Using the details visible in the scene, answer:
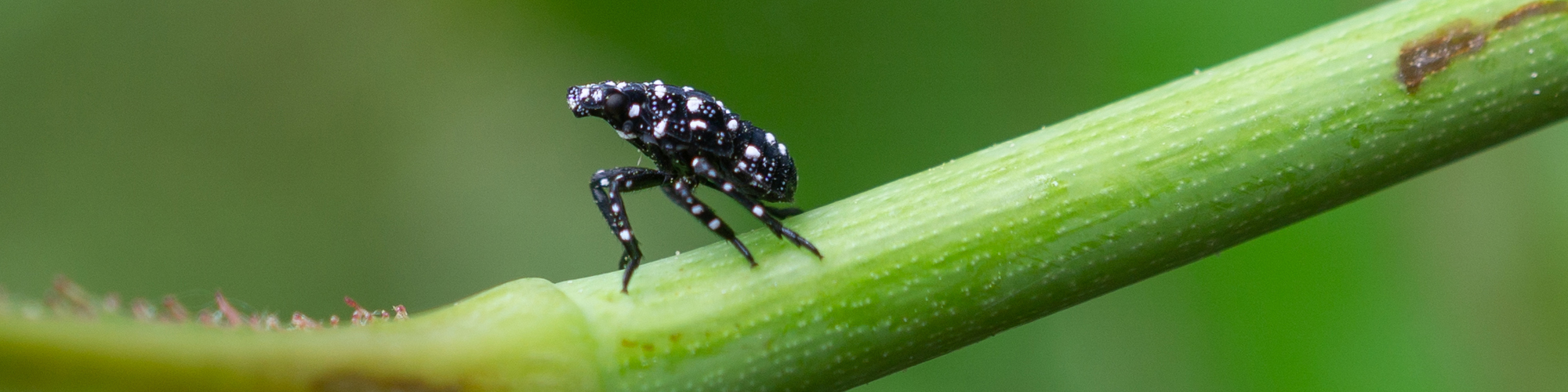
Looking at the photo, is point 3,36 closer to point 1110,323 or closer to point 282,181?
point 282,181

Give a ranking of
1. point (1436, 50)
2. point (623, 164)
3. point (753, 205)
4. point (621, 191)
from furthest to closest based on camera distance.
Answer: point (623, 164) < point (621, 191) < point (753, 205) < point (1436, 50)

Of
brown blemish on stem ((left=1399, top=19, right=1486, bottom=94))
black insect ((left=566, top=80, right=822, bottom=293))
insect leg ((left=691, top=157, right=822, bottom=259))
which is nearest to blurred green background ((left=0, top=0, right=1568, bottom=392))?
black insect ((left=566, top=80, right=822, bottom=293))

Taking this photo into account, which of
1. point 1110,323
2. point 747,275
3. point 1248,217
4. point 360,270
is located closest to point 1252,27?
point 1110,323

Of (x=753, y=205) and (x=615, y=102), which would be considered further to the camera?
(x=615, y=102)

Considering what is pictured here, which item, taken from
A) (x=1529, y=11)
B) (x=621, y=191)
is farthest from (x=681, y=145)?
(x=1529, y=11)

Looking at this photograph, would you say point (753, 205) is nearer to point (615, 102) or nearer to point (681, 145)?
point (681, 145)

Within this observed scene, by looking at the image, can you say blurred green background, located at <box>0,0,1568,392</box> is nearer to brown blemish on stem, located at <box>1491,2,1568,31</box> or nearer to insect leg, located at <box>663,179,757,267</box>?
insect leg, located at <box>663,179,757,267</box>

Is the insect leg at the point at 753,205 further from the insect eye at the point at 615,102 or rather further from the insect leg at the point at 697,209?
the insect eye at the point at 615,102
